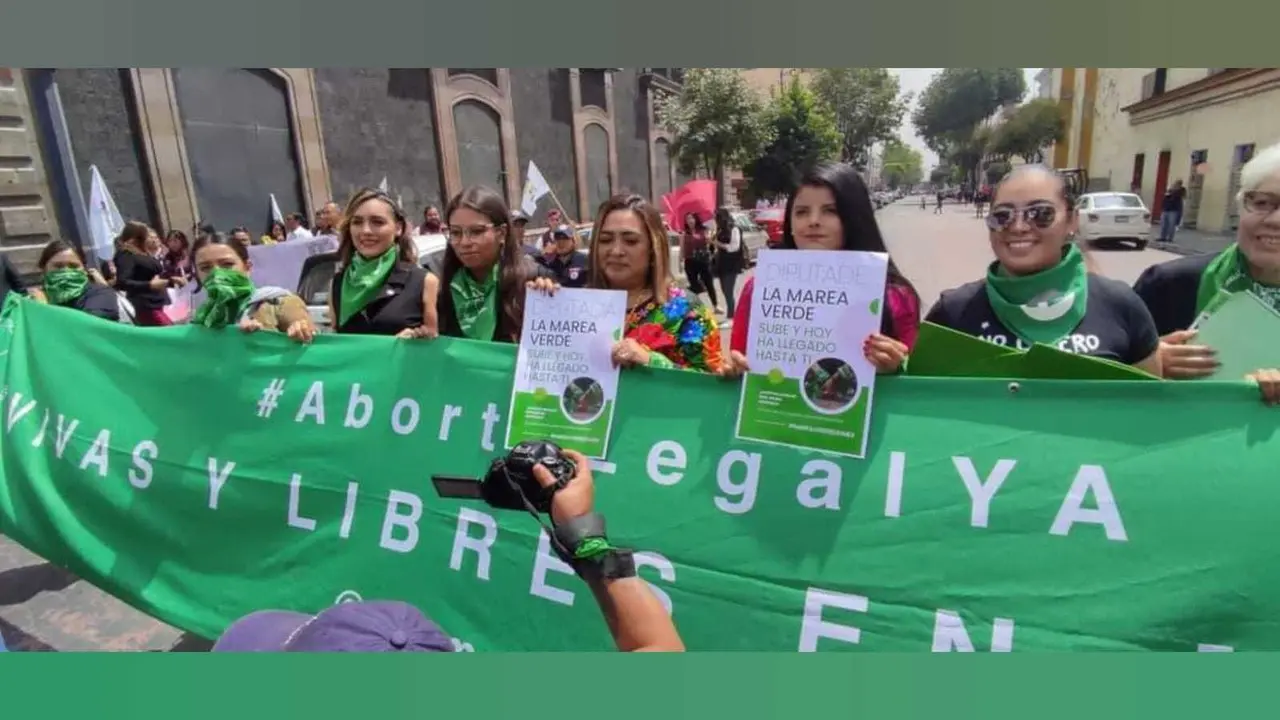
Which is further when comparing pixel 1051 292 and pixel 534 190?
pixel 534 190

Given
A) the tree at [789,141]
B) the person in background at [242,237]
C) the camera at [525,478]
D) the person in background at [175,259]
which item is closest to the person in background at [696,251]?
the person in background at [242,237]

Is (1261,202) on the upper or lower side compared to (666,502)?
upper

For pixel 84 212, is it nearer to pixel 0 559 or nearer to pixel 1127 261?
pixel 0 559

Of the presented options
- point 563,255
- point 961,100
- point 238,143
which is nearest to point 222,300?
point 563,255

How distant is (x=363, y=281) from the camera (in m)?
3.08

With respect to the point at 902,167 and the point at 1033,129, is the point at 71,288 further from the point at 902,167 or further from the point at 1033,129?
the point at 902,167

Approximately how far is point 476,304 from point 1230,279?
8.36ft

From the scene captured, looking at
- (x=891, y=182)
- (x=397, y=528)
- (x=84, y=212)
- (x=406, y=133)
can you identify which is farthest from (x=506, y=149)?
(x=891, y=182)

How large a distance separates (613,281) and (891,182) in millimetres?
147883

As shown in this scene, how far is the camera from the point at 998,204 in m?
2.13

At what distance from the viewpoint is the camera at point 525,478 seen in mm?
1337

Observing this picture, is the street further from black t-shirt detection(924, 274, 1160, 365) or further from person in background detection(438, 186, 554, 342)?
black t-shirt detection(924, 274, 1160, 365)

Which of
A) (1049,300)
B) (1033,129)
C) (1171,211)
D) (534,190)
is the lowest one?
(1171,211)

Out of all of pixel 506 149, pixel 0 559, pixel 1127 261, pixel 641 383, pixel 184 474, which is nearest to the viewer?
pixel 641 383
